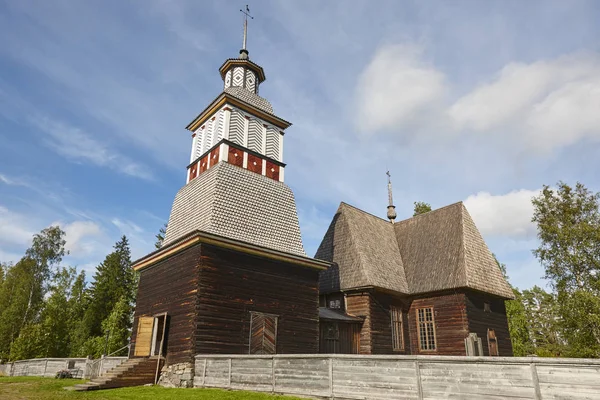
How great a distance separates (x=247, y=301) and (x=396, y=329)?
34.8 ft

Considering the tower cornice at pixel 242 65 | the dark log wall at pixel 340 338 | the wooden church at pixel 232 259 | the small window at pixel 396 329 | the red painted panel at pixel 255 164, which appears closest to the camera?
the wooden church at pixel 232 259

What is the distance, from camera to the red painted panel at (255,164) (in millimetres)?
21203

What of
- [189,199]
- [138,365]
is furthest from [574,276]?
[138,365]

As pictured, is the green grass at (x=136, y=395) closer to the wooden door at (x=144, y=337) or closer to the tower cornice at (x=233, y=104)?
the wooden door at (x=144, y=337)

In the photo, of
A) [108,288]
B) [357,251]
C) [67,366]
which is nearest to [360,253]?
[357,251]

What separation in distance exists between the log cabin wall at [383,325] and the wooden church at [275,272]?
0.08 meters

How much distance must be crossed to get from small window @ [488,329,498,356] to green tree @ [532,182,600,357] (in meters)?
5.00

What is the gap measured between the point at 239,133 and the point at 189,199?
4.32 meters

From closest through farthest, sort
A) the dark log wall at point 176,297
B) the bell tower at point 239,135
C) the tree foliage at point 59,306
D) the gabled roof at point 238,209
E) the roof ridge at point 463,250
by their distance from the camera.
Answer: the dark log wall at point 176,297 < the gabled roof at point 238,209 < the bell tower at point 239,135 < the roof ridge at point 463,250 < the tree foliage at point 59,306

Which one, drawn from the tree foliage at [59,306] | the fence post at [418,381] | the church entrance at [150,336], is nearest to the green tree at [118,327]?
the tree foliage at [59,306]

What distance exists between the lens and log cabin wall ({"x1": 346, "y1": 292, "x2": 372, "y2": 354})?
21578 millimetres

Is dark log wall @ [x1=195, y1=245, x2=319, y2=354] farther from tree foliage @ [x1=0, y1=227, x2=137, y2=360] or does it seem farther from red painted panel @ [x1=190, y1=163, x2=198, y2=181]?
tree foliage @ [x1=0, y1=227, x2=137, y2=360]

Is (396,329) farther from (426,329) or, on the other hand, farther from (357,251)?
(357,251)

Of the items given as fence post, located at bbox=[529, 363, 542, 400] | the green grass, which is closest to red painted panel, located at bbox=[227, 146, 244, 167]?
the green grass
